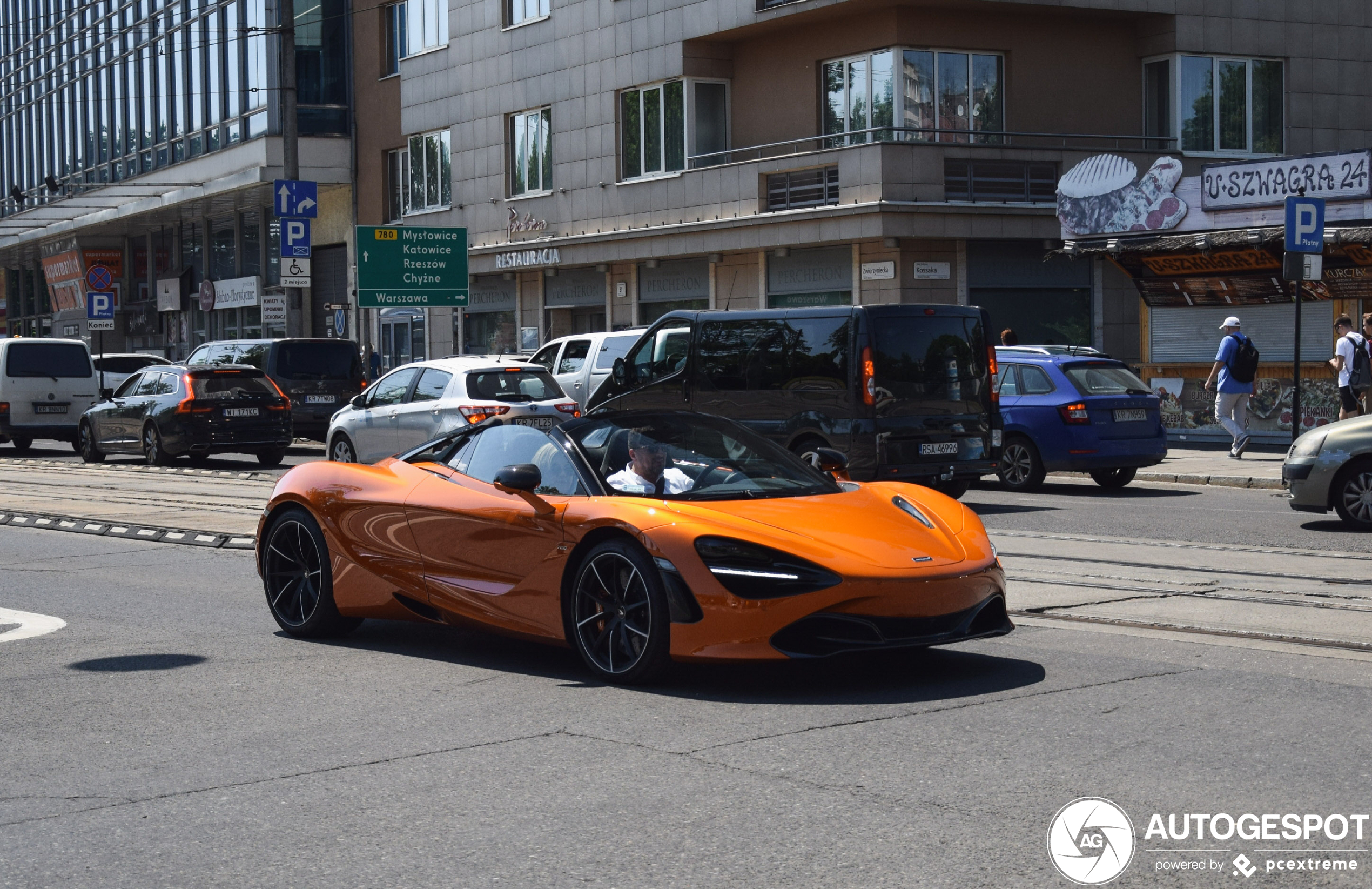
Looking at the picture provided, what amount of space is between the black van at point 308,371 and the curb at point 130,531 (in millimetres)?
10661

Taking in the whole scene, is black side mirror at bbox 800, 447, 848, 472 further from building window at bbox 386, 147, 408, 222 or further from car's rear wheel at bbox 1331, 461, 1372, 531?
building window at bbox 386, 147, 408, 222

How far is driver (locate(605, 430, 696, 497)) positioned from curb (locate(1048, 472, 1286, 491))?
1278cm

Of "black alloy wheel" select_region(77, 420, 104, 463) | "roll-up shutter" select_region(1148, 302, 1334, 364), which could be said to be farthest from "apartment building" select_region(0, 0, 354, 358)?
"roll-up shutter" select_region(1148, 302, 1334, 364)

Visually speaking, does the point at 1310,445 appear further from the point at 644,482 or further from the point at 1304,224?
the point at 644,482

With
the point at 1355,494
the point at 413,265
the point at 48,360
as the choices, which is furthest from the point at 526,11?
the point at 1355,494

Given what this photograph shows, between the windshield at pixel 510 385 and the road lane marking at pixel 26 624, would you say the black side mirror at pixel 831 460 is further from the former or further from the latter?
the windshield at pixel 510 385

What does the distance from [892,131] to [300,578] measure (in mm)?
22697

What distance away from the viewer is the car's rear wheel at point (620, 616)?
6.95m

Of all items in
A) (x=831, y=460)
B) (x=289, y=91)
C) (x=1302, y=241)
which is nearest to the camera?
(x=831, y=460)

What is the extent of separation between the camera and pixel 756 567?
22.4 ft

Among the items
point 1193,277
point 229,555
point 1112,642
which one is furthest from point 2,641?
point 1193,277

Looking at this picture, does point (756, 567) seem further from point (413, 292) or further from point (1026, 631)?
point (413, 292)

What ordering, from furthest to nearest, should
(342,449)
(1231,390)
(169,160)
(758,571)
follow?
(169,160) < (1231,390) < (342,449) < (758,571)

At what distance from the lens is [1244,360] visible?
21.4 meters
